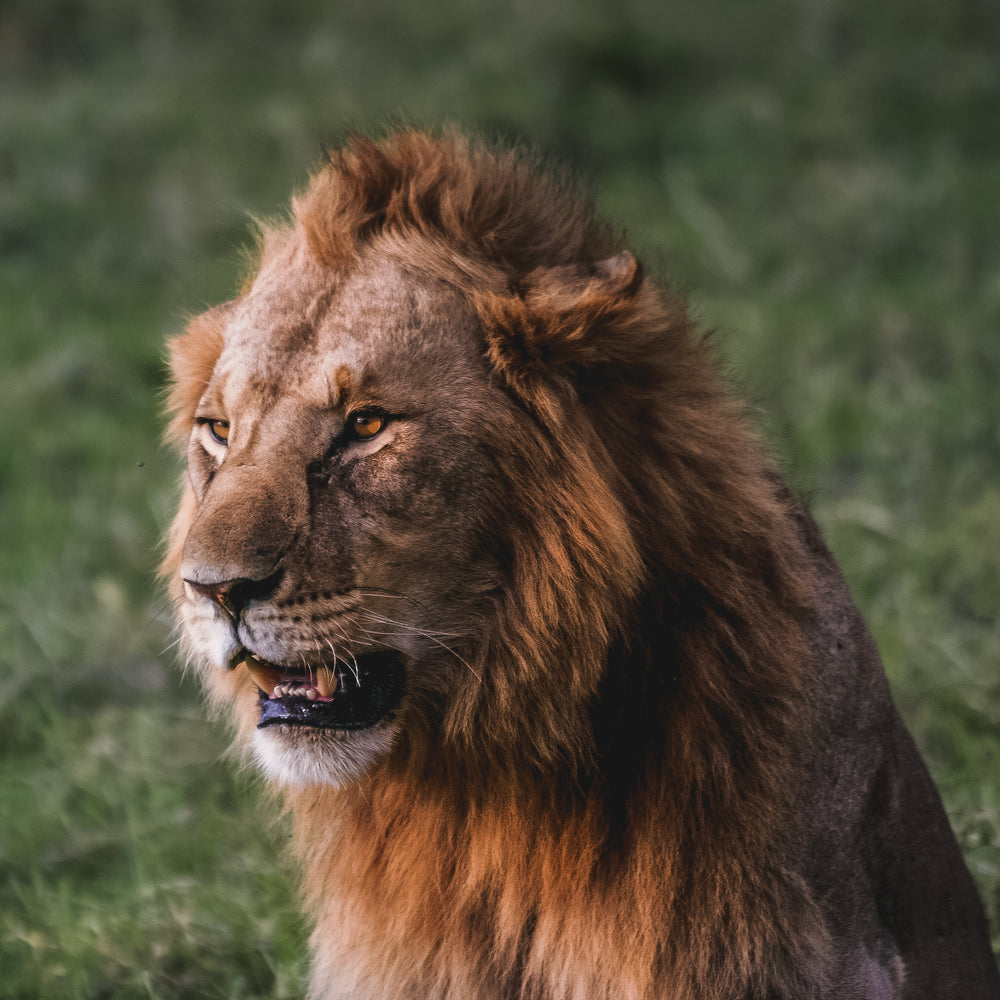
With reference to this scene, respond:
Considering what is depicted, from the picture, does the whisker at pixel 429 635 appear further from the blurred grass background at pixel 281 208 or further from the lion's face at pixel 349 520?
the blurred grass background at pixel 281 208

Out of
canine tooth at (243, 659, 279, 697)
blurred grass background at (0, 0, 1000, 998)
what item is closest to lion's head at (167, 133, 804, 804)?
canine tooth at (243, 659, 279, 697)

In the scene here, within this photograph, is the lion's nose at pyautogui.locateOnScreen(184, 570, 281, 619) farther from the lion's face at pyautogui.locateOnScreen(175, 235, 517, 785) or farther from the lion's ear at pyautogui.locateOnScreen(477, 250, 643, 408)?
the lion's ear at pyautogui.locateOnScreen(477, 250, 643, 408)

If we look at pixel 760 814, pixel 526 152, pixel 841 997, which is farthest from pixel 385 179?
pixel 841 997

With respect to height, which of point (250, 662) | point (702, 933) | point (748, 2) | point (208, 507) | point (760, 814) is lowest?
point (702, 933)

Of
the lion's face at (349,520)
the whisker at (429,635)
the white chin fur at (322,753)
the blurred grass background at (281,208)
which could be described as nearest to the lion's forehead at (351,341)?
the lion's face at (349,520)

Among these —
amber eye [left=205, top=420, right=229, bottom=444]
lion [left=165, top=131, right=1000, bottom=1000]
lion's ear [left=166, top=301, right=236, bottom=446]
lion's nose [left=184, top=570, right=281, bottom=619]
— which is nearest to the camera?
lion's nose [left=184, top=570, right=281, bottom=619]

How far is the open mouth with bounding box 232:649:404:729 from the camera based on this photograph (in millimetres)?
2090

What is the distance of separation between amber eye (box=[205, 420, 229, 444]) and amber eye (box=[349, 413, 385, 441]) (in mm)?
280

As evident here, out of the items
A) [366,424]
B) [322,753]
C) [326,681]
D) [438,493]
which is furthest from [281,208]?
[322,753]

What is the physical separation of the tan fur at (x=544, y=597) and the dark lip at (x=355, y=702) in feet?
0.11

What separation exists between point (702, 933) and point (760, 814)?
0.67 feet

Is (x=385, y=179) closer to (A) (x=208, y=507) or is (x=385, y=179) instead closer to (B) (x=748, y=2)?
(A) (x=208, y=507)

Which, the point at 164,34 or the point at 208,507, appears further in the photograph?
the point at 164,34

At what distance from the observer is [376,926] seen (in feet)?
7.58
